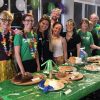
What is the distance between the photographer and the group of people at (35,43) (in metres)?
2.67

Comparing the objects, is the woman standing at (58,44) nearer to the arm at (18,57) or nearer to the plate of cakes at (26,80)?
the arm at (18,57)

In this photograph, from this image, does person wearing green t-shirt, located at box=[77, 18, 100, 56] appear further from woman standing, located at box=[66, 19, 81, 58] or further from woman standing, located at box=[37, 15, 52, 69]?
woman standing, located at box=[37, 15, 52, 69]

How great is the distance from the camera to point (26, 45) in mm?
2689

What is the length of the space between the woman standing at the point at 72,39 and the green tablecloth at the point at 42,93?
138cm

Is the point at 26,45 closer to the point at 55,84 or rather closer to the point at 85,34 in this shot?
the point at 55,84

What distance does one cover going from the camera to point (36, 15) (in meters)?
6.01

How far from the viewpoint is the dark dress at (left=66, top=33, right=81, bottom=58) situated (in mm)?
3529

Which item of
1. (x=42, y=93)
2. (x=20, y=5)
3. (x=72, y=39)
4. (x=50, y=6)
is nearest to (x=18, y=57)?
(x=42, y=93)

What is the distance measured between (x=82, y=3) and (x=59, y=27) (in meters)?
4.80

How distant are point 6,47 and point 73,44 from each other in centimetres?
127

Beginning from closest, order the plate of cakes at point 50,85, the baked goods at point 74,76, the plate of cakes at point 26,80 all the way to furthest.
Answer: the plate of cakes at point 50,85 → the plate of cakes at point 26,80 → the baked goods at point 74,76

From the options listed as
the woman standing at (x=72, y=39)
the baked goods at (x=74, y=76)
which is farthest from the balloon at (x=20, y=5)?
the baked goods at (x=74, y=76)

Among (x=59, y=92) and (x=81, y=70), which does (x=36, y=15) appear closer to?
(x=81, y=70)

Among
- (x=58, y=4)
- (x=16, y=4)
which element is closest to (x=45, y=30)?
(x=16, y=4)
